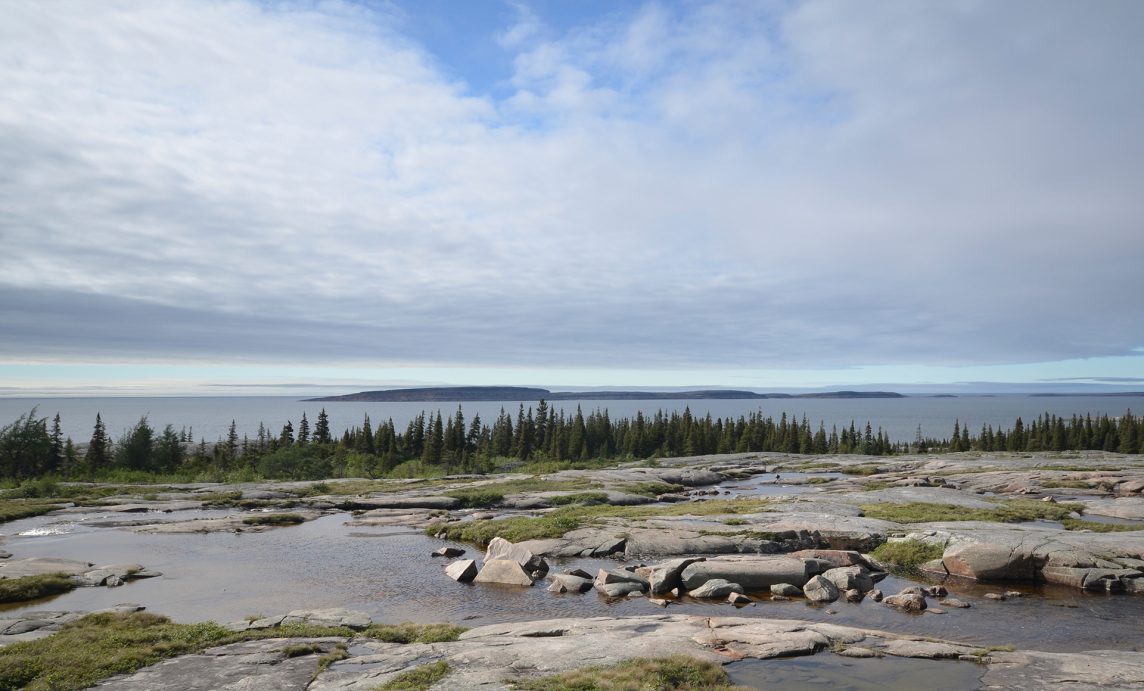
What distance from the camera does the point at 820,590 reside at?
27297 mm

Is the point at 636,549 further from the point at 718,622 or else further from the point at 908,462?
the point at 908,462

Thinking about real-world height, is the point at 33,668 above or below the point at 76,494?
above

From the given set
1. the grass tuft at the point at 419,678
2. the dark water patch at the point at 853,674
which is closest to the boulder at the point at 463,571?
the grass tuft at the point at 419,678

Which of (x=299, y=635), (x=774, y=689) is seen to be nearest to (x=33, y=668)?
(x=299, y=635)

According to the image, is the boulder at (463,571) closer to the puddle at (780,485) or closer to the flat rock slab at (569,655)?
the flat rock slab at (569,655)

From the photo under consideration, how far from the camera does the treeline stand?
9631cm

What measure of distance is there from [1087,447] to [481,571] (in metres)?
172

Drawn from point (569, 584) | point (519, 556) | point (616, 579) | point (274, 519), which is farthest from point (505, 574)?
point (274, 519)

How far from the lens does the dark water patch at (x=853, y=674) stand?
17047 millimetres

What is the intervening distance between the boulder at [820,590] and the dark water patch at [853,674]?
814cm

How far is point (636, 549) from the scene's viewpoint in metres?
36.3

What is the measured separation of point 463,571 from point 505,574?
224 cm

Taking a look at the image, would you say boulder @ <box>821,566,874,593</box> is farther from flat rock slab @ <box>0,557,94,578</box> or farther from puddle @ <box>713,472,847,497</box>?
puddle @ <box>713,472,847,497</box>

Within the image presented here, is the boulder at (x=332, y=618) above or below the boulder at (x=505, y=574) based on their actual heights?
above
